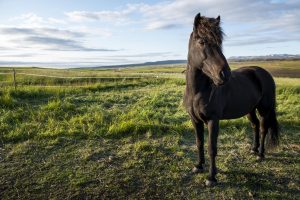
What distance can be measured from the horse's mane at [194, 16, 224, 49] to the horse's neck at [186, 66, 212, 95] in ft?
1.95

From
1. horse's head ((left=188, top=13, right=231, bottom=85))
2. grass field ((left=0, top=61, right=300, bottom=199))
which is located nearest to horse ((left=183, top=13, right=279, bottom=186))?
horse's head ((left=188, top=13, right=231, bottom=85))

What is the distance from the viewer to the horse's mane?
12.6 feet

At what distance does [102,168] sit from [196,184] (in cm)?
151

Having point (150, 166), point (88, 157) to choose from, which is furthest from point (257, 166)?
point (88, 157)

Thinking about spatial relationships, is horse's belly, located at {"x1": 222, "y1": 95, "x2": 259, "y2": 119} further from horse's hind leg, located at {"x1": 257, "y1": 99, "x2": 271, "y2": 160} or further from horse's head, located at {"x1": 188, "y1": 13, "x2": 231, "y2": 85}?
horse's head, located at {"x1": 188, "y1": 13, "x2": 231, "y2": 85}

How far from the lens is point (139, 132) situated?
6844 mm

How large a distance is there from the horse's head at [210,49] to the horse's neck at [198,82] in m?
0.25

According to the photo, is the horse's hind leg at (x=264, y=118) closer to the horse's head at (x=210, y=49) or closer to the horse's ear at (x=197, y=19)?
the horse's head at (x=210, y=49)

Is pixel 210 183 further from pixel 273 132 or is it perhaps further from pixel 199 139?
pixel 273 132

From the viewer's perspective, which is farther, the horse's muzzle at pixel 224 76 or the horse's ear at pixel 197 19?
the horse's ear at pixel 197 19

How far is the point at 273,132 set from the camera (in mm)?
5887

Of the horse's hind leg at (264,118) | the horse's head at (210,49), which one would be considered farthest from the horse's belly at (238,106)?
the horse's head at (210,49)

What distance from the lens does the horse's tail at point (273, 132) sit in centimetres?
587

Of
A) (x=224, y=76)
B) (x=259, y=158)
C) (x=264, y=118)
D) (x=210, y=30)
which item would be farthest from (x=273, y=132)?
(x=210, y=30)
